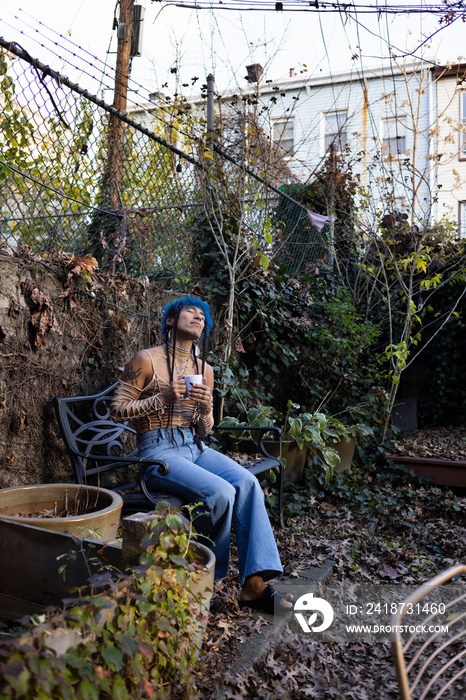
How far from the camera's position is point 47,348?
11.6ft

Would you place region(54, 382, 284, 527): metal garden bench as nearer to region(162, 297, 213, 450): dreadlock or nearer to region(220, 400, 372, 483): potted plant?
region(220, 400, 372, 483): potted plant

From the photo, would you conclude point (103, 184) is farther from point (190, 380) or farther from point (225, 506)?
point (225, 506)

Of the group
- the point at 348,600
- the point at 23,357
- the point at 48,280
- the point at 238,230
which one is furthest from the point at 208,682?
the point at 238,230

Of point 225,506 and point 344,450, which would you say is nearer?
point 225,506

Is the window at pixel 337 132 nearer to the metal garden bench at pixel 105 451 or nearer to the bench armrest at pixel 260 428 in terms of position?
the bench armrest at pixel 260 428

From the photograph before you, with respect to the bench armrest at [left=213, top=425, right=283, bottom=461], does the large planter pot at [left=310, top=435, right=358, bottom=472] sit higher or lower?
lower

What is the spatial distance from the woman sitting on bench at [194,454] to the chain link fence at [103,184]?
1.22 m

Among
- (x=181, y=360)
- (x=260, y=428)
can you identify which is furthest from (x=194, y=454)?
(x=260, y=428)

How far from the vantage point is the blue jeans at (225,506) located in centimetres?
282

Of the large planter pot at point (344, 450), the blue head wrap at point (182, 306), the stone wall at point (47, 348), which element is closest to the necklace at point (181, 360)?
the blue head wrap at point (182, 306)

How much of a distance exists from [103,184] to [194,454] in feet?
8.21

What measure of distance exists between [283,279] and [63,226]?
3209 mm

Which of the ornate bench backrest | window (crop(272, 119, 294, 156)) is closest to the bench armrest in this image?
the ornate bench backrest

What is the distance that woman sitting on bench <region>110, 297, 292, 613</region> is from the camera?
2.82 m
